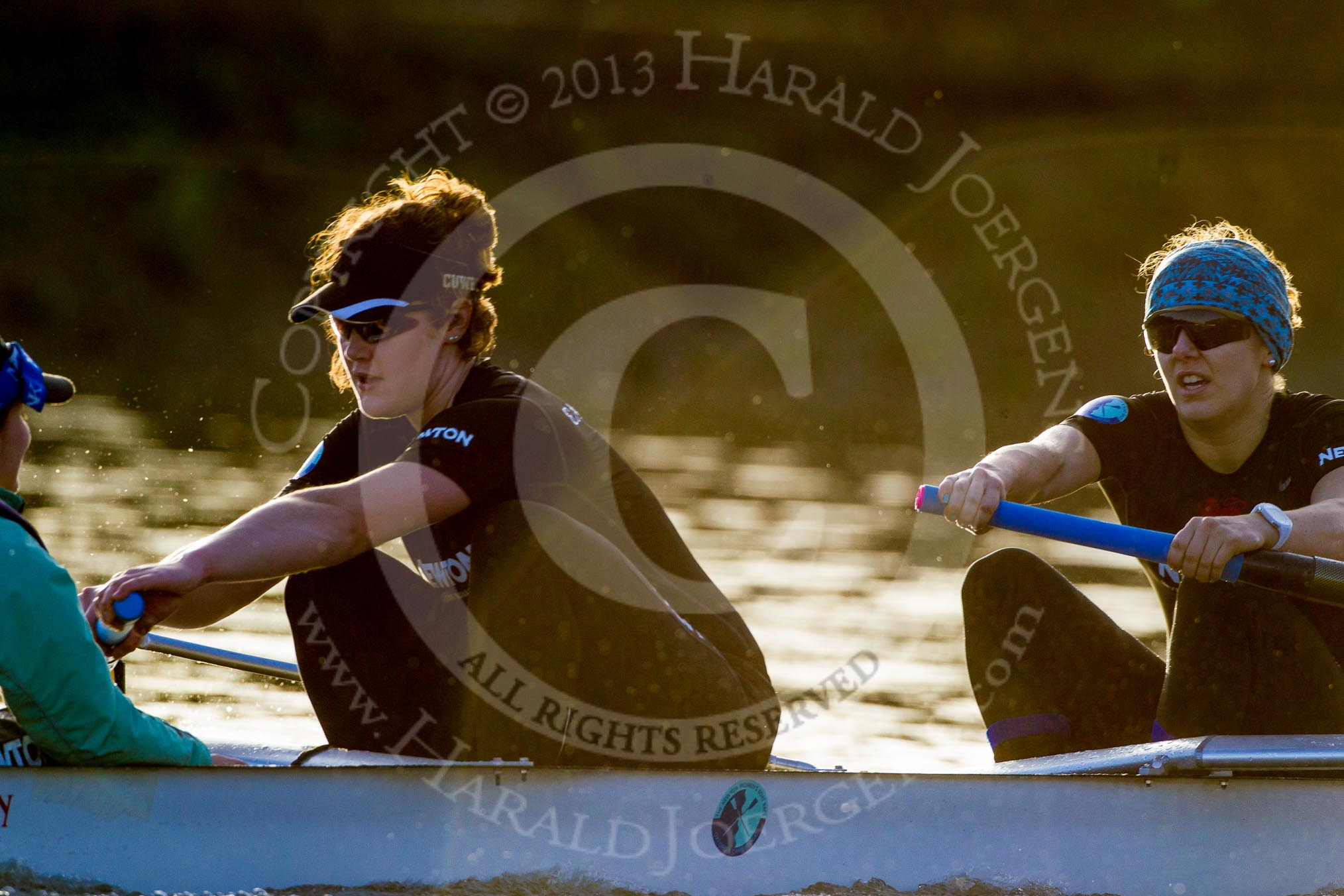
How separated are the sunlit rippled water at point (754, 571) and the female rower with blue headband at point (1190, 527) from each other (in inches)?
26.0

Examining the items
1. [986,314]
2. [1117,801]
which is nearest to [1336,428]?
[1117,801]

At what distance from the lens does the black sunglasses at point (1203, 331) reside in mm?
3826

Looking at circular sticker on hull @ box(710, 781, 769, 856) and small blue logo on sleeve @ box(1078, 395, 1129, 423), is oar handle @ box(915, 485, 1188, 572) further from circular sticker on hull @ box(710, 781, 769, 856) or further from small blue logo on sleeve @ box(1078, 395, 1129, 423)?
circular sticker on hull @ box(710, 781, 769, 856)

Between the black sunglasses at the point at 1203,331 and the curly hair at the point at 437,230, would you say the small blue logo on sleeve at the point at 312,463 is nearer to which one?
the curly hair at the point at 437,230

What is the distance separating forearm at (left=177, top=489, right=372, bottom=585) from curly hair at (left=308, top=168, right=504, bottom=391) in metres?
0.55

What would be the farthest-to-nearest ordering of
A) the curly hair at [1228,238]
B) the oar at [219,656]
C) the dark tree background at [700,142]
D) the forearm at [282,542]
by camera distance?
the dark tree background at [700,142], the oar at [219,656], the curly hair at [1228,238], the forearm at [282,542]

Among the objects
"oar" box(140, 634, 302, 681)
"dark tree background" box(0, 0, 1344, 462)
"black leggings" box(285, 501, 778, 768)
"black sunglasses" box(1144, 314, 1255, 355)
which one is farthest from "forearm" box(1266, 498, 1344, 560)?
"dark tree background" box(0, 0, 1344, 462)

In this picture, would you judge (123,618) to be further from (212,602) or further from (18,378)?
(212,602)

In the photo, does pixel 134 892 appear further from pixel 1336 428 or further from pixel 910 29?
pixel 910 29

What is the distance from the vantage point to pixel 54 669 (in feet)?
10.2

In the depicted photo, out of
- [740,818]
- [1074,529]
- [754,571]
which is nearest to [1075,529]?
[1074,529]

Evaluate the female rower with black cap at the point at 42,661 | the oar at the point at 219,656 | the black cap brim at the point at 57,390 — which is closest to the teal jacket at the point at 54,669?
the female rower with black cap at the point at 42,661

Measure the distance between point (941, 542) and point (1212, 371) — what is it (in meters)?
8.66

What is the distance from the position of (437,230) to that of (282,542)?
0.84 m
